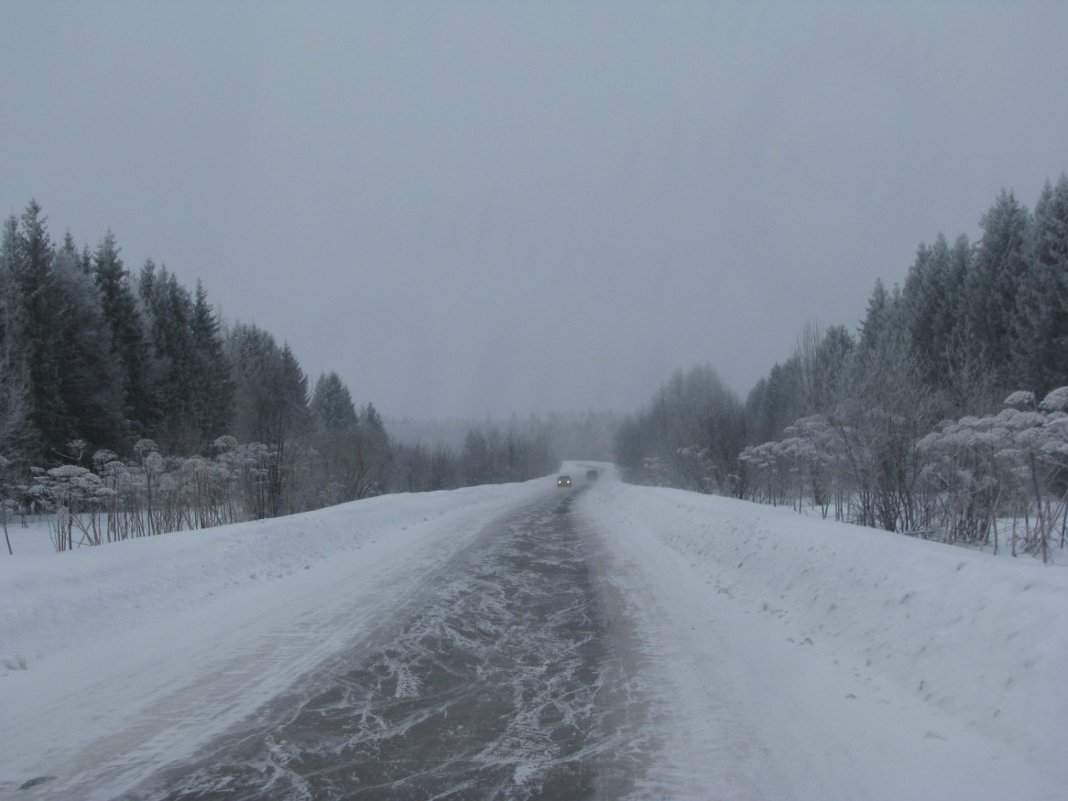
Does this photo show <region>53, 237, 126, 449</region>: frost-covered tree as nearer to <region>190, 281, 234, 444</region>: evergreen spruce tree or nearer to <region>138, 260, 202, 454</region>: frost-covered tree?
<region>138, 260, 202, 454</region>: frost-covered tree

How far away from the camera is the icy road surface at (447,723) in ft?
14.3

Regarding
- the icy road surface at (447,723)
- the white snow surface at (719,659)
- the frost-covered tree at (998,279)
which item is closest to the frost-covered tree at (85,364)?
the white snow surface at (719,659)

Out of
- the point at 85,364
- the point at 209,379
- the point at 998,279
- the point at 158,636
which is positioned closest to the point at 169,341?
the point at 209,379

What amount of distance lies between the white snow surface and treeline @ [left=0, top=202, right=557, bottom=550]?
599 centimetres

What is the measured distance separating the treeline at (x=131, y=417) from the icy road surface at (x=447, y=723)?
9.87m

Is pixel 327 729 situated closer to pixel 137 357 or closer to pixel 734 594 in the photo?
pixel 734 594

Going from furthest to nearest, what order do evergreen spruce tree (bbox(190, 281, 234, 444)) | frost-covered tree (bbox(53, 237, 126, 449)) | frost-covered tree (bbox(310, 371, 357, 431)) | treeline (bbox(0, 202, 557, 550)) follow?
frost-covered tree (bbox(310, 371, 357, 431)) < evergreen spruce tree (bbox(190, 281, 234, 444)) < frost-covered tree (bbox(53, 237, 126, 449)) < treeline (bbox(0, 202, 557, 550))

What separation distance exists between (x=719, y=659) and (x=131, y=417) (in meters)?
39.2

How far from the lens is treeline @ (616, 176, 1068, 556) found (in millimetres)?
13336

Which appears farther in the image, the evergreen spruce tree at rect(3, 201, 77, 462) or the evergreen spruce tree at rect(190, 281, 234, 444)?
the evergreen spruce tree at rect(190, 281, 234, 444)

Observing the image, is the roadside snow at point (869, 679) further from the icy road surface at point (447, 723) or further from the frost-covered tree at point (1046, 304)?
the frost-covered tree at point (1046, 304)

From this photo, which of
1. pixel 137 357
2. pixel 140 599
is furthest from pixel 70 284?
pixel 140 599

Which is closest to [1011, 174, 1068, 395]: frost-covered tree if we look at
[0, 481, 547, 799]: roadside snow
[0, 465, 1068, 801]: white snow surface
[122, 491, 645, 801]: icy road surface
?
[0, 465, 1068, 801]: white snow surface

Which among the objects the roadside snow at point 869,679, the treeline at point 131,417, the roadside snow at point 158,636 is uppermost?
the treeline at point 131,417
